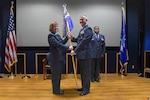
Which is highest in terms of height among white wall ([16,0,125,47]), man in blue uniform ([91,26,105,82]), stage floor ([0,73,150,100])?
white wall ([16,0,125,47])

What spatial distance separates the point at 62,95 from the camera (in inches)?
211

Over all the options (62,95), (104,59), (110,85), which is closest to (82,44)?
(62,95)

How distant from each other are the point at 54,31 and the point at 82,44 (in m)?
0.67

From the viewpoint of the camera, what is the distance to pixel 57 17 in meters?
8.23

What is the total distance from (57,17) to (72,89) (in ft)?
10.0

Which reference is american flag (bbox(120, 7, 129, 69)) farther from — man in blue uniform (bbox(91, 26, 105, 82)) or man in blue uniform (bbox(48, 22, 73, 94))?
man in blue uniform (bbox(48, 22, 73, 94))

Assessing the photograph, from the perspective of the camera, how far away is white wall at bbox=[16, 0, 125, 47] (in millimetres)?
8211

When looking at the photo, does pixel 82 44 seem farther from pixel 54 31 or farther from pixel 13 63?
pixel 13 63

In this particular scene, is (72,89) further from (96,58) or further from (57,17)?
(57,17)

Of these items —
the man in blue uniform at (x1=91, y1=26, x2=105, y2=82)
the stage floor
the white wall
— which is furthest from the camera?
the white wall

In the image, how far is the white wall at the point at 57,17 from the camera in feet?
26.9

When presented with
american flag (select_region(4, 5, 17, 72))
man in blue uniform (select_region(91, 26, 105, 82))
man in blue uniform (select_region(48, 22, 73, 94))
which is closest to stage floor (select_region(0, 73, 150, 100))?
man in blue uniform (select_region(91, 26, 105, 82))

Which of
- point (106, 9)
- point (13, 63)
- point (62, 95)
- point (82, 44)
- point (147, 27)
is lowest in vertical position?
point (62, 95)

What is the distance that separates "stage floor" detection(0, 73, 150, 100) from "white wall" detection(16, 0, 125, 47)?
135cm
